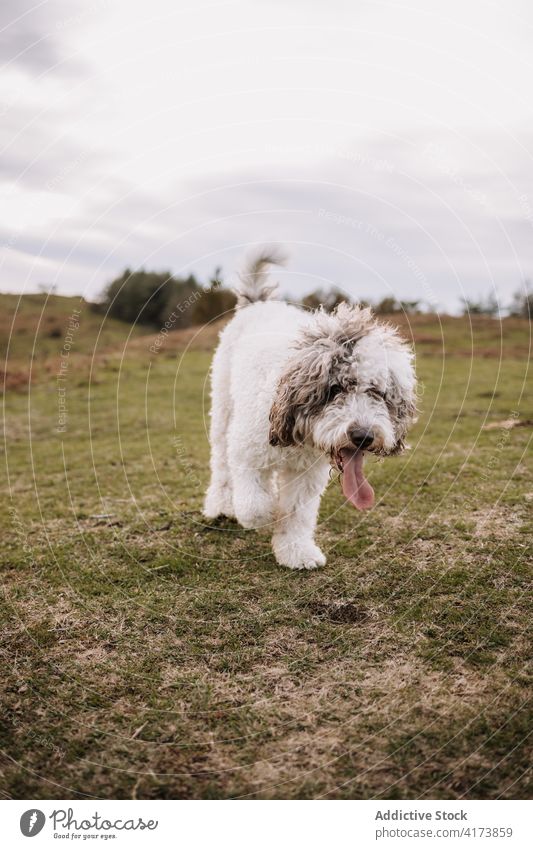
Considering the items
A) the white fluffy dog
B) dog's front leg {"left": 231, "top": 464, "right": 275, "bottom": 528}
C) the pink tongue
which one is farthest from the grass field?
the pink tongue

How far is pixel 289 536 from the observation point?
5.89 metres

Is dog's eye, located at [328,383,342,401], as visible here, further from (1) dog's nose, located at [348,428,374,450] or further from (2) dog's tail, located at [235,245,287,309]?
(2) dog's tail, located at [235,245,287,309]

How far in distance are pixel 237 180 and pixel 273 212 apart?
26.5 inches

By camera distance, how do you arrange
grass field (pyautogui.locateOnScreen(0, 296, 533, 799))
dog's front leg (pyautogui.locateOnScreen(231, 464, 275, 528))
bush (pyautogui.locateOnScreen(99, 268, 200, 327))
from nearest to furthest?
1. grass field (pyautogui.locateOnScreen(0, 296, 533, 799))
2. dog's front leg (pyautogui.locateOnScreen(231, 464, 275, 528))
3. bush (pyautogui.locateOnScreen(99, 268, 200, 327))

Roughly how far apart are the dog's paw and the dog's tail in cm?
278

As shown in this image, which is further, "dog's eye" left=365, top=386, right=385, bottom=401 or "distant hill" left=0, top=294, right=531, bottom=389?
"distant hill" left=0, top=294, right=531, bottom=389

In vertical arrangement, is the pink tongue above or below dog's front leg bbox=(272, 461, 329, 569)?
above

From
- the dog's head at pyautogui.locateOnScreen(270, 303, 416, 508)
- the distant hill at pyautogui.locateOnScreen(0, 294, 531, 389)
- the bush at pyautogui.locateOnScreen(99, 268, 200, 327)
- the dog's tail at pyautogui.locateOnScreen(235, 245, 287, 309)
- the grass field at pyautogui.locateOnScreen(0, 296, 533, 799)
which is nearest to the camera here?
the grass field at pyautogui.locateOnScreen(0, 296, 533, 799)

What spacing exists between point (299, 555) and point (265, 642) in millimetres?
1313

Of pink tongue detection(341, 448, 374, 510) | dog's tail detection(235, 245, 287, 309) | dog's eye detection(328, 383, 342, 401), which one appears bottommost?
pink tongue detection(341, 448, 374, 510)

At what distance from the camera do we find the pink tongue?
4.93m

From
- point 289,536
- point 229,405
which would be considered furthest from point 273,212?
point 289,536

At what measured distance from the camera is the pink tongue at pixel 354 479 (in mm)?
4926
